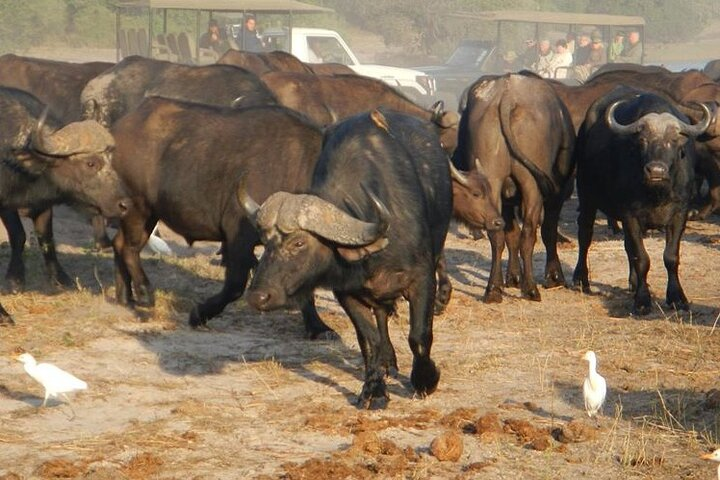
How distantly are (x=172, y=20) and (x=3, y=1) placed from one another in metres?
8.74

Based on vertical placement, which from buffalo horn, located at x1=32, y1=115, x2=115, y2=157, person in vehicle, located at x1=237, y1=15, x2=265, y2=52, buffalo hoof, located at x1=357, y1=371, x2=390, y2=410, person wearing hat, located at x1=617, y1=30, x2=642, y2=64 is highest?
buffalo horn, located at x1=32, y1=115, x2=115, y2=157

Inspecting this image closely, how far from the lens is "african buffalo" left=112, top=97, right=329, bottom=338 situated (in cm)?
884

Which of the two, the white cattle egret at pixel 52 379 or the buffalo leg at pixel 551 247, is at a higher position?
the white cattle egret at pixel 52 379

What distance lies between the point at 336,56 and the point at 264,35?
162 centimetres

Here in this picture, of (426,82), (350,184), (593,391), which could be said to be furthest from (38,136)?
(426,82)

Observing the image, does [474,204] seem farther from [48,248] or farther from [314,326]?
[48,248]

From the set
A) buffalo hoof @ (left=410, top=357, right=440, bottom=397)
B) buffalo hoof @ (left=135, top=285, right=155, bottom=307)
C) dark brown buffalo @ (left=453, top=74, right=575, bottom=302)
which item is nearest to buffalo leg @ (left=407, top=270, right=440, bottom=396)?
buffalo hoof @ (left=410, top=357, right=440, bottom=397)

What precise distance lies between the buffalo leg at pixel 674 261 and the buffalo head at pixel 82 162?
3800 millimetres

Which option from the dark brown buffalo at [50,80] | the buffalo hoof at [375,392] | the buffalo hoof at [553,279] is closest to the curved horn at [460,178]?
the buffalo hoof at [553,279]

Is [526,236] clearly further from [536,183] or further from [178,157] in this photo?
[178,157]

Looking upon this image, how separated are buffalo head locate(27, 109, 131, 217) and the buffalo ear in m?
3.25

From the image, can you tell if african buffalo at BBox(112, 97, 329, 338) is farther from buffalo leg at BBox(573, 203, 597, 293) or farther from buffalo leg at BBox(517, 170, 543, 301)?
buffalo leg at BBox(573, 203, 597, 293)

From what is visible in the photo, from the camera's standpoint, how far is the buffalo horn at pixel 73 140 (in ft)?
31.1

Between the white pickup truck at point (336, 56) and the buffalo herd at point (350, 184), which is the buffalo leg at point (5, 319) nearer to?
the buffalo herd at point (350, 184)
